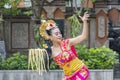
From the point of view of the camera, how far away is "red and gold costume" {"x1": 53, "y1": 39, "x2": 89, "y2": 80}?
24.8 ft

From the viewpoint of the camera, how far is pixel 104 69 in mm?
12062

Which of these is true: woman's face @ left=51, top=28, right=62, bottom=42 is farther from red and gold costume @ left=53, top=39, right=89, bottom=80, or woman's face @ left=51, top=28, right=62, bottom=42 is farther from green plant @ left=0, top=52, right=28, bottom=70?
Answer: green plant @ left=0, top=52, right=28, bottom=70

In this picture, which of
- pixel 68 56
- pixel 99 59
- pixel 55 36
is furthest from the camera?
pixel 99 59

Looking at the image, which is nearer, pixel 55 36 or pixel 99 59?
pixel 55 36

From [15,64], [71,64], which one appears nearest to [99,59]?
[15,64]

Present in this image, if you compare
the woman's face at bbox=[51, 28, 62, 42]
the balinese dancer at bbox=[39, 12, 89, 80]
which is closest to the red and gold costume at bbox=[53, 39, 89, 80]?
the balinese dancer at bbox=[39, 12, 89, 80]

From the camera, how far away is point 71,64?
25.0 feet

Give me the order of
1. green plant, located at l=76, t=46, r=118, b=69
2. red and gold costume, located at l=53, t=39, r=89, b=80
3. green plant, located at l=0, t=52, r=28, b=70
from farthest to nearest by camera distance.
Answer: green plant, located at l=0, t=52, r=28, b=70 → green plant, located at l=76, t=46, r=118, b=69 → red and gold costume, located at l=53, t=39, r=89, b=80

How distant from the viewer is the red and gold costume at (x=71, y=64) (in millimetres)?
7547

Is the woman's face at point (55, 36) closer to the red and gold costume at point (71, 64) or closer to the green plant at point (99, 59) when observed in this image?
the red and gold costume at point (71, 64)

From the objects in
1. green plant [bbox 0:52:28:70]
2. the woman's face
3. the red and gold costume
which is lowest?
green plant [bbox 0:52:28:70]

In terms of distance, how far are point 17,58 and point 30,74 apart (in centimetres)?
82

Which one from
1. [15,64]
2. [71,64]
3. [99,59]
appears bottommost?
[15,64]

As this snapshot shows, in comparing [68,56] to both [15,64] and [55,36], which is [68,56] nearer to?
[55,36]
